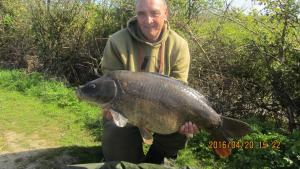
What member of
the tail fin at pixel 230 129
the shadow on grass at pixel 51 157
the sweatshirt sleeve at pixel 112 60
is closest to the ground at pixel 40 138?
the shadow on grass at pixel 51 157

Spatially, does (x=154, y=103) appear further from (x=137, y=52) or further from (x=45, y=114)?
(x=45, y=114)

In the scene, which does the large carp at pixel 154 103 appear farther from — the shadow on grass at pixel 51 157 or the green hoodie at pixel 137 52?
the shadow on grass at pixel 51 157

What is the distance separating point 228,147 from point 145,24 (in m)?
1.40

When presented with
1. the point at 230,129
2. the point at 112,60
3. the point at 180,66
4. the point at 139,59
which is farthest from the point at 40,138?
the point at 230,129

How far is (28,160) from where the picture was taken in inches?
221

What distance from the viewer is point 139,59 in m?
4.97

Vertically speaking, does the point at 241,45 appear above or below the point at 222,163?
above

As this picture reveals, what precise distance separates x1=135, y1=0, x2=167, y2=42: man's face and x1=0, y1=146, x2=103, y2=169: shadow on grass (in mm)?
1701

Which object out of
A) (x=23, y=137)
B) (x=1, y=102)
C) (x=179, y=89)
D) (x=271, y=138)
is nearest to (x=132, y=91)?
(x=179, y=89)

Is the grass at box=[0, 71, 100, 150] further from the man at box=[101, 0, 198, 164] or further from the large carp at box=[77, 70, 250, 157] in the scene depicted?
the large carp at box=[77, 70, 250, 157]

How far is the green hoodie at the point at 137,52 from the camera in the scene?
4922 millimetres

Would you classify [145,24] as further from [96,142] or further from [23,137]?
[23,137]

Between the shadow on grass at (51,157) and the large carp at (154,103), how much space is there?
→ 1499 mm

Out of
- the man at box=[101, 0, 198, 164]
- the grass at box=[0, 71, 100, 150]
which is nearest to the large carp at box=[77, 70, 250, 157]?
the man at box=[101, 0, 198, 164]
